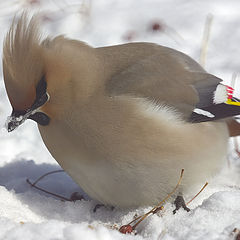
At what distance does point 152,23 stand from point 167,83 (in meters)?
2.46


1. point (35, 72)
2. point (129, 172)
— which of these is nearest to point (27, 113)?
point (35, 72)

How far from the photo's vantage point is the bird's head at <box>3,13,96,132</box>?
2.89m

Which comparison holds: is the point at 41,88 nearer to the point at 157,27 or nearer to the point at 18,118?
the point at 18,118

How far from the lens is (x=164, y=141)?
2916 millimetres

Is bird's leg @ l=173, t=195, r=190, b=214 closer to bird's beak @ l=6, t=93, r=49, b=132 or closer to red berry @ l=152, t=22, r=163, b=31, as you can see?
bird's beak @ l=6, t=93, r=49, b=132

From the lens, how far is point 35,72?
2.89 m

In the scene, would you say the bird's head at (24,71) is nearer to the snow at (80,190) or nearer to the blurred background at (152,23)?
the snow at (80,190)

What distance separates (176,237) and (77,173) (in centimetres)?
69

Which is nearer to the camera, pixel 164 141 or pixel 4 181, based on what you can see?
pixel 164 141

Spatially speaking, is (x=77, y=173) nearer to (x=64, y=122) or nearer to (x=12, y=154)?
(x=64, y=122)

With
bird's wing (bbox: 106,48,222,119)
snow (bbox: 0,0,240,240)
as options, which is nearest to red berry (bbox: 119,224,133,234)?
snow (bbox: 0,0,240,240)

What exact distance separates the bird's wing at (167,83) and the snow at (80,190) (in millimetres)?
486

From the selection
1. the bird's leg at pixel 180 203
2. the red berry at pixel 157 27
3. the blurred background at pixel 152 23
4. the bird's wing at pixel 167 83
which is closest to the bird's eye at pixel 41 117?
the bird's wing at pixel 167 83

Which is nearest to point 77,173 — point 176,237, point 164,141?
point 164,141
